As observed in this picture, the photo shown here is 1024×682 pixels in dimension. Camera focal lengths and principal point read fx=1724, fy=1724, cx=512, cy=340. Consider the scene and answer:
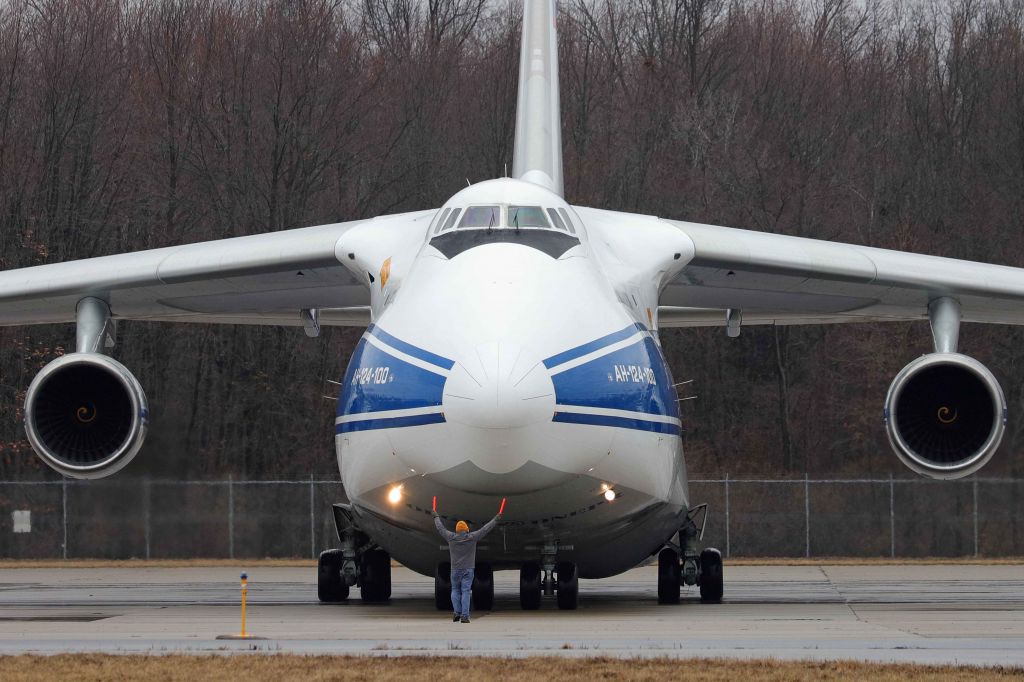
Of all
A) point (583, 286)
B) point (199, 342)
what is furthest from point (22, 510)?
point (583, 286)

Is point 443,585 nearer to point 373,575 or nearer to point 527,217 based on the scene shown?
point 373,575

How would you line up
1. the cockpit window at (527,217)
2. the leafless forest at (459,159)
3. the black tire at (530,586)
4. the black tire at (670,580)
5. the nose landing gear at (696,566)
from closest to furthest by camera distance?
the cockpit window at (527,217)
the black tire at (530,586)
the nose landing gear at (696,566)
the black tire at (670,580)
the leafless forest at (459,159)

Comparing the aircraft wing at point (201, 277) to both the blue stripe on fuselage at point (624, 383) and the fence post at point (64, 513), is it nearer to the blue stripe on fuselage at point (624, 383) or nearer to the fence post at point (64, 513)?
the blue stripe on fuselage at point (624, 383)

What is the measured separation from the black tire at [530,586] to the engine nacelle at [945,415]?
140 inches

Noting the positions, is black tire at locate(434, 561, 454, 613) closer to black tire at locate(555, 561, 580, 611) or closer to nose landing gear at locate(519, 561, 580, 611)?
nose landing gear at locate(519, 561, 580, 611)

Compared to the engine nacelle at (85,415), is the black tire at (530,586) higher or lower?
lower

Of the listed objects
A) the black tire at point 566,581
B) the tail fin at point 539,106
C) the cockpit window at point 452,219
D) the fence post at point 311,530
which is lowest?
the fence post at point 311,530

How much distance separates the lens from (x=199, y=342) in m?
33.8

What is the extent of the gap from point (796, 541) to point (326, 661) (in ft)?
64.6

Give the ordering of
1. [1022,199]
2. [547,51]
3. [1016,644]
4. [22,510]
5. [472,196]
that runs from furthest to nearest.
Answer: [1022,199]
[22,510]
[547,51]
[472,196]
[1016,644]

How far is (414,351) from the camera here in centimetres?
1312

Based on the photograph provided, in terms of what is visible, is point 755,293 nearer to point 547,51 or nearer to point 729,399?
point 547,51

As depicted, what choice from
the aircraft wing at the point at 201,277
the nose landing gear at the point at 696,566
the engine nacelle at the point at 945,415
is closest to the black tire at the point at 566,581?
the nose landing gear at the point at 696,566

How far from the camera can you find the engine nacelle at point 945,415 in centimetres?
1557
